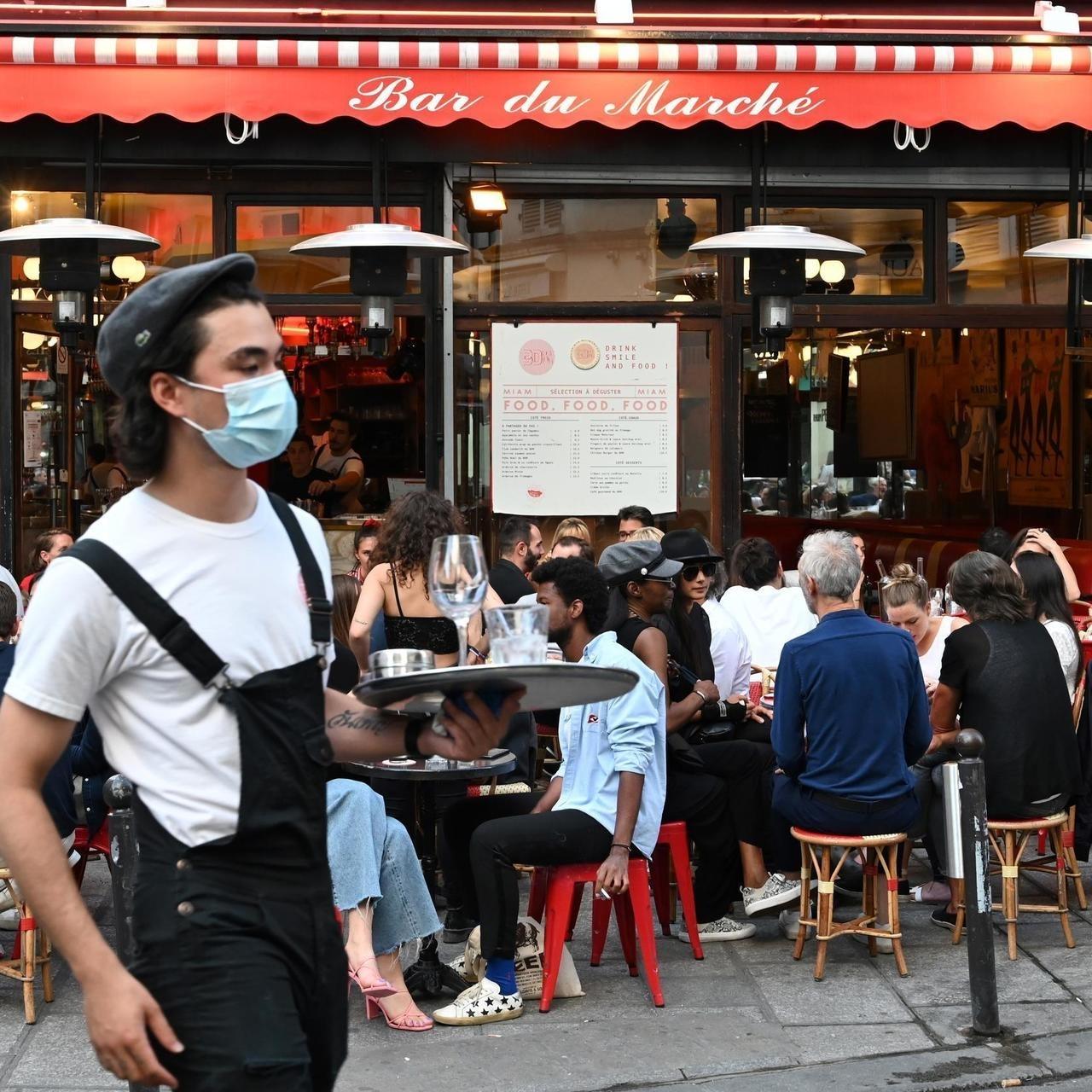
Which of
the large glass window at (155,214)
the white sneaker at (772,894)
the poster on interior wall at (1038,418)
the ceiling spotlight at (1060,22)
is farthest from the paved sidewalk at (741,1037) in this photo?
the poster on interior wall at (1038,418)

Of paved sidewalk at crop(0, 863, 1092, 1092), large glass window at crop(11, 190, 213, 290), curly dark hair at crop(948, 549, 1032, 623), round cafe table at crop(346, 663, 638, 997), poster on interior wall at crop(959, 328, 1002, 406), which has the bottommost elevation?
paved sidewalk at crop(0, 863, 1092, 1092)

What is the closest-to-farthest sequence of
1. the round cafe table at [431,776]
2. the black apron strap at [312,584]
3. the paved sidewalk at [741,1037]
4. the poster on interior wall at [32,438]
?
the black apron strap at [312,584], the paved sidewalk at [741,1037], the round cafe table at [431,776], the poster on interior wall at [32,438]

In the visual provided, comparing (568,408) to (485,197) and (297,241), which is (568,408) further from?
(297,241)

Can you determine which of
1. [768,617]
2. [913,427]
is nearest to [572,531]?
[768,617]

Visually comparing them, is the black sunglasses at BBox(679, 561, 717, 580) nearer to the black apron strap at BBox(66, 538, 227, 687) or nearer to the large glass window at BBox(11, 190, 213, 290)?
the large glass window at BBox(11, 190, 213, 290)

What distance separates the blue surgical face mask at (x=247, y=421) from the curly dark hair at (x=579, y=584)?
3.07 m

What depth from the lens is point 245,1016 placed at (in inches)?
94.0

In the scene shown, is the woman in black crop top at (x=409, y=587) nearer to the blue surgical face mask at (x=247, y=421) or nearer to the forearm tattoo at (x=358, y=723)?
the forearm tattoo at (x=358, y=723)

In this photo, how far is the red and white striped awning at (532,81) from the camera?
8.42 metres

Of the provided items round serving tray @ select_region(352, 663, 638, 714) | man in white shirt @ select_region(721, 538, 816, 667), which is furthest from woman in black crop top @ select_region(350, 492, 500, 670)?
round serving tray @ select_region(352, 663, 638, 714)

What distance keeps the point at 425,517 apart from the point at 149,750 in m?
4.06

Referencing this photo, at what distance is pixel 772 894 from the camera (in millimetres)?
6480

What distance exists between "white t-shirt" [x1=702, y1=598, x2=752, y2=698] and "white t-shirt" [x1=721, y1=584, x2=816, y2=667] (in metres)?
0.43

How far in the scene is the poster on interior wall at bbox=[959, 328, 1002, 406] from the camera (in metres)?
12.6
